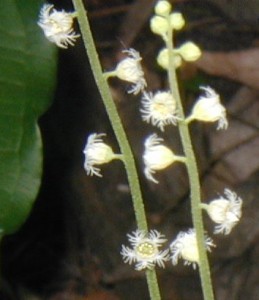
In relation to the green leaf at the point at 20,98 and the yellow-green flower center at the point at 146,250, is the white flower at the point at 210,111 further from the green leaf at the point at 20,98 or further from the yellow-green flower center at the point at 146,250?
the green leaf at the point at 20,98

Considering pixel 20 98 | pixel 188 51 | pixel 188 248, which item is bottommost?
pixel 188 248

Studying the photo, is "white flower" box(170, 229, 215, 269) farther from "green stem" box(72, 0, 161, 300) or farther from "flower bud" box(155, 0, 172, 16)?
"flower bud" box(155, 0, 172, 16)

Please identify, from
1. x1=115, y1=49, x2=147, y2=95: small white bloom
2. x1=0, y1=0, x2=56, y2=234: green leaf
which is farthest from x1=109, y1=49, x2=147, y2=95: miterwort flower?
x1=0, y1=0, x2=56, y2=234: green leaf

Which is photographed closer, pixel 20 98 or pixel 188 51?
pixel 188 51

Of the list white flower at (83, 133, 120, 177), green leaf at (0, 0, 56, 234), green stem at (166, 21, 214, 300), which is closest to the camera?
green stem at (166, 21, 214, 300)

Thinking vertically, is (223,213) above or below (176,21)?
below

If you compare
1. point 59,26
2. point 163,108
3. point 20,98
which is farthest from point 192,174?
point 20,98

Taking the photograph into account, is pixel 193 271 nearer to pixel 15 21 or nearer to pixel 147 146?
pixel 15 21

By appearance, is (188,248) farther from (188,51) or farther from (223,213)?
(188,51)

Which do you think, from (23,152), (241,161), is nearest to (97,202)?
(241,161)
